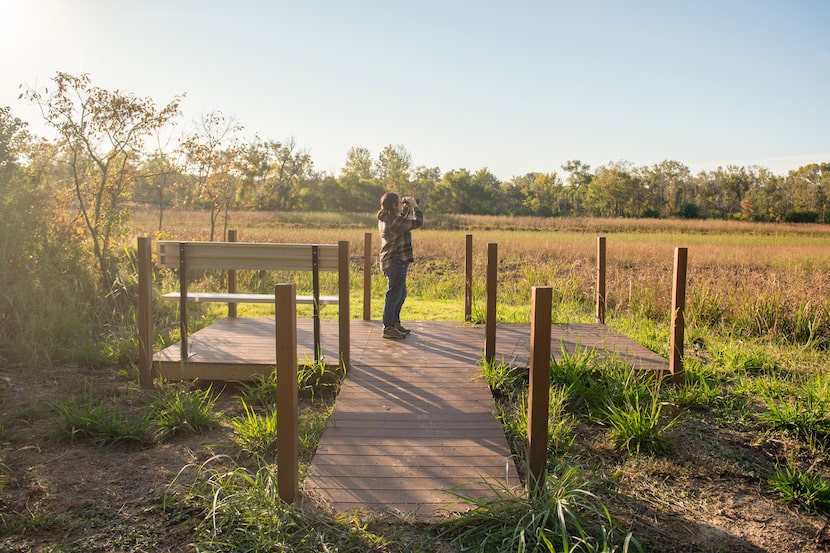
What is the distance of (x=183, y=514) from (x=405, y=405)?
67.9 inches

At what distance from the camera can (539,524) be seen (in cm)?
285

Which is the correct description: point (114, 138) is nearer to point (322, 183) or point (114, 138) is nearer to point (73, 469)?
point (73, 469)

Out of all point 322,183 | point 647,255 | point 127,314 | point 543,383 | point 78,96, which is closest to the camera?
point 543,383

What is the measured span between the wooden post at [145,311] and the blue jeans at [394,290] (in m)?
2.12

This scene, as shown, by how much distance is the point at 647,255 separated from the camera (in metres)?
17.3

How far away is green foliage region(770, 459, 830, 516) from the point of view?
10.9 ft

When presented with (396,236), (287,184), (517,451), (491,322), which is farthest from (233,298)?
(287,184)

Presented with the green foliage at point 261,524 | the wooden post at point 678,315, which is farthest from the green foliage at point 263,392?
the wooden post at point 678,315

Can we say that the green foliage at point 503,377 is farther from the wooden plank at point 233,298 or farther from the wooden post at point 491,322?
the wooden plank at point 233,298

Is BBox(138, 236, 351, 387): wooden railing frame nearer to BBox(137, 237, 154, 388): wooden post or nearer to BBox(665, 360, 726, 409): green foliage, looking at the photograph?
BBox(137, 237, 154, 388): wooden post

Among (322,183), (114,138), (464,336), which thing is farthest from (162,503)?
(322,183)

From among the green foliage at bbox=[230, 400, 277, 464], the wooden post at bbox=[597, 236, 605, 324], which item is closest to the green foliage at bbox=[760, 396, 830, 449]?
the wooden post at bbox=[597, 236, 605, 324]

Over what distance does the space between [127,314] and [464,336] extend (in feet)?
13.7

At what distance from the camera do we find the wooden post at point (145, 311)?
477 cm
